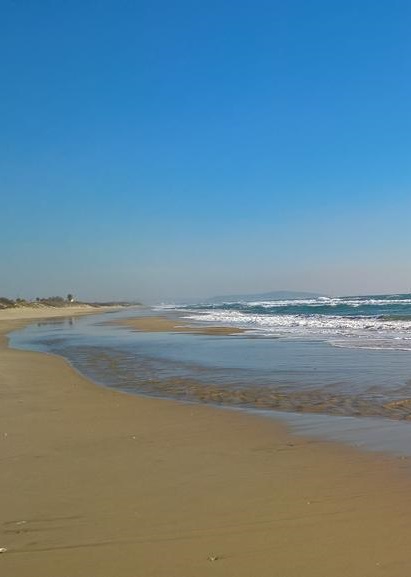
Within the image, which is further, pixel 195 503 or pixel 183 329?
pixel 183 329

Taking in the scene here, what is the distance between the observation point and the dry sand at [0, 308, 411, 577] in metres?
3.88

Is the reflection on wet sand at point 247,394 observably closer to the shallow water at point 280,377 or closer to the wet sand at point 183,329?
the shallow water at point 280,377

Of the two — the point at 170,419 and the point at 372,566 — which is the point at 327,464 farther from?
the point at 170,419

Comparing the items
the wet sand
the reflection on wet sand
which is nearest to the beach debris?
the reflection on wet sand

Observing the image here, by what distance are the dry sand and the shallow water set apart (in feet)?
4.30

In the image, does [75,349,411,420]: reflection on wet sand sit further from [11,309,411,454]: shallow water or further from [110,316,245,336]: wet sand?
[110,316,245,336]: wet sand

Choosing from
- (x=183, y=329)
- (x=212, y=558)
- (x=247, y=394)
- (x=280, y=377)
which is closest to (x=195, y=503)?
(x=212, y=558)

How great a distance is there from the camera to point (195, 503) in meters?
4.98

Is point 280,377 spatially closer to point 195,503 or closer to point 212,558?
point 195,503

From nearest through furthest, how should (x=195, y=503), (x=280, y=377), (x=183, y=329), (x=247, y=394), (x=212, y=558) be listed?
(x=212, y=558), (x=195, y=503), (x=247, y=394), (x=280, y=377), (x=183, y=329)

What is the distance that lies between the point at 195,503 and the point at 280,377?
27.1 ft

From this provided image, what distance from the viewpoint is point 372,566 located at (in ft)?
12.2

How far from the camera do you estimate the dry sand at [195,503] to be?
3.88m

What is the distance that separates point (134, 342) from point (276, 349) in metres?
8.37
